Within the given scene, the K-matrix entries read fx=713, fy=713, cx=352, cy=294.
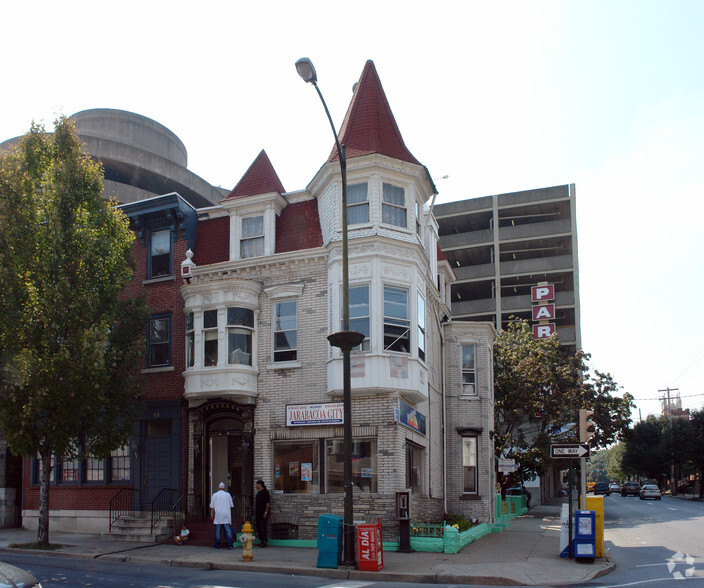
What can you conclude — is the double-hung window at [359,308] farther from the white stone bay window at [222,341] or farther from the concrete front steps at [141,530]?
the concrete front steps at [141,530]

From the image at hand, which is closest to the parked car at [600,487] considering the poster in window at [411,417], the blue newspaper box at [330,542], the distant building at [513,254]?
the distant building at [513,254]

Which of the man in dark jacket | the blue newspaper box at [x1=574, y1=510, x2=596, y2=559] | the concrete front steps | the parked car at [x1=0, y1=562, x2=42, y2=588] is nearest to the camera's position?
the parked car at [x1=0, y1=562, x2=42, y2=588]

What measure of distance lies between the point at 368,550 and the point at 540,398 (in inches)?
868

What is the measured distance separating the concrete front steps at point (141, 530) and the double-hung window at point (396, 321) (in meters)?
7.51

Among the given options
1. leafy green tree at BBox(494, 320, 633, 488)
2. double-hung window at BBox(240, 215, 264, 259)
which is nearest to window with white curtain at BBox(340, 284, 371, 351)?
double-hung window at BBox(240, 215, 264, 259)

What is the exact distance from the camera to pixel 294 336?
19812 millimetres

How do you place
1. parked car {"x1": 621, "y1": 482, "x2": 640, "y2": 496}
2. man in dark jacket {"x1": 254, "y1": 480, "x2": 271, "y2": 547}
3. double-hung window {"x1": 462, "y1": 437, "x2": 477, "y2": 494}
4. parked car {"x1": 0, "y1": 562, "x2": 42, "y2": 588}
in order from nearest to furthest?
parked car {"x1": 0, "y1": 562, "x2": 42, "y2": 588} < man in dark jacket {"x1": 254, "y1": 480, "x2": 271, "y2": 547} < double-hung window {"x1": 462, "y1": 437, "x2": 477, "y2": 494} < parked car {"x1": 621, "y1": 482, "x2": 640, "y2": 496}

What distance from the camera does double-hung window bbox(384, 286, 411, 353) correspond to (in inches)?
728

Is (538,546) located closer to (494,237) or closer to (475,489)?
(475,489)

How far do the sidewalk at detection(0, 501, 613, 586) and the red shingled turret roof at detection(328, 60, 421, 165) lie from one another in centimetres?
1036

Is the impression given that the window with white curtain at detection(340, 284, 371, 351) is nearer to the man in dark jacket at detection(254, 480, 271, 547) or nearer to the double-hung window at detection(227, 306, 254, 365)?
the double-hung window at detection(227, 306, 254, 365)

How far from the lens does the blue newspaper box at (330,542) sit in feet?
45.3

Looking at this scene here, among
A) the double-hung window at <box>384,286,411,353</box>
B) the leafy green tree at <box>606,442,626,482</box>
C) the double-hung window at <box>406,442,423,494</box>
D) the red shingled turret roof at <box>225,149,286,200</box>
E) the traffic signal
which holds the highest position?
the red shingled turret roof at <box>225,149,286,200</box>

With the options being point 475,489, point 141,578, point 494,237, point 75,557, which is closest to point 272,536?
point 75,557
